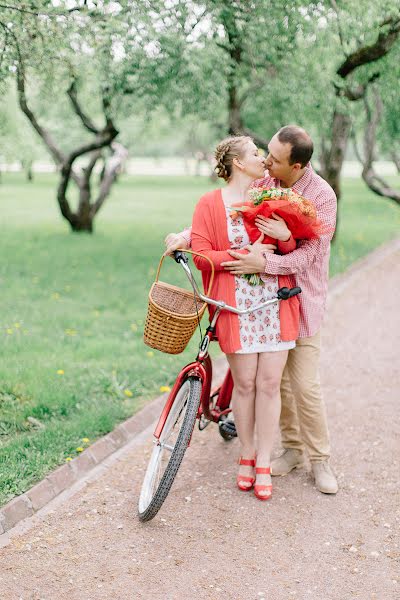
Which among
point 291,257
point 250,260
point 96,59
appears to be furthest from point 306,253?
point 96,59

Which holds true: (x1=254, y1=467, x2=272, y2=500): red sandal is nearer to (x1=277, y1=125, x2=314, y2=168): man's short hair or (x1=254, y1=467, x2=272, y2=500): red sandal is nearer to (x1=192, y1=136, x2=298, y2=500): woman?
(x1=192, y1=136, x2=298, y2=500): woman

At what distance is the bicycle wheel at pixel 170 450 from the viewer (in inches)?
149

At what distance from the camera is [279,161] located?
3961mm

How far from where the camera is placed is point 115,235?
17797 mm

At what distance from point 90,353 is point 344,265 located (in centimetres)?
702

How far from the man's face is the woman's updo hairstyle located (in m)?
0.15

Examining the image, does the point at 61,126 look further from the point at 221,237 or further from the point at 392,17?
the point at 221,237

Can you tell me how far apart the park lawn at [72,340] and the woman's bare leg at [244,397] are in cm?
121

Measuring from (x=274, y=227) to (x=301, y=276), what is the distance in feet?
1.48

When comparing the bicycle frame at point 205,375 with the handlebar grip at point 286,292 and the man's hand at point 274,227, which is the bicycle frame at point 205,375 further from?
the man's hand at point 274,227

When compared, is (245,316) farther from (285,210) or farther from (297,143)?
(297,143)

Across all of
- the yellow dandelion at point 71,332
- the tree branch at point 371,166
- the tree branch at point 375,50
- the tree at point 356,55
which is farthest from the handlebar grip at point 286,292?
the tree branch at point 371,166

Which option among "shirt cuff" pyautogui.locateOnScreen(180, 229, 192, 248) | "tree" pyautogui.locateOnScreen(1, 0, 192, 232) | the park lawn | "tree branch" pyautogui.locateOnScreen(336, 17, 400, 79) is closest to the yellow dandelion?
the park lawn

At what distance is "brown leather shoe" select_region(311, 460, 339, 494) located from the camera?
444 cm
